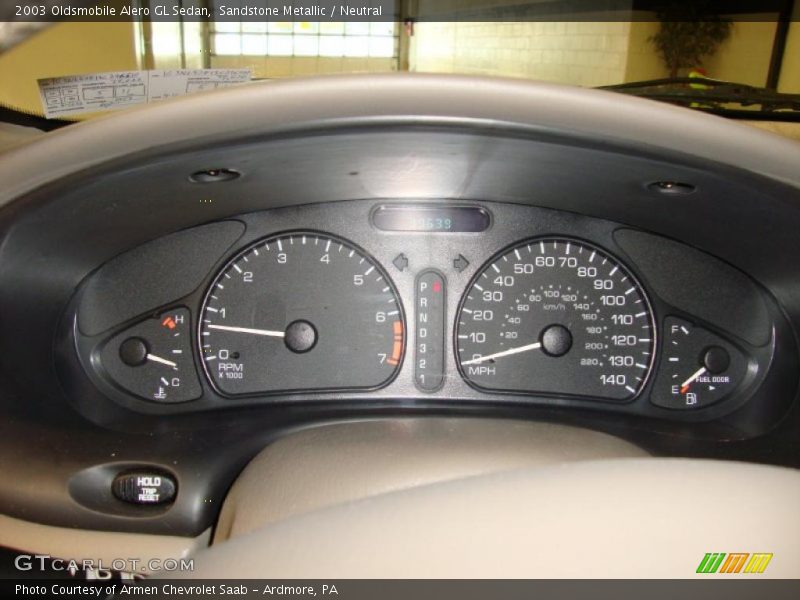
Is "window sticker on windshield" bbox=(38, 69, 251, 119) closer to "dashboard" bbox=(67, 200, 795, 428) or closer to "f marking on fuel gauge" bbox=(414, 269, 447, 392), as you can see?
"dashboard" bbox=(67, 200, 795, 428)

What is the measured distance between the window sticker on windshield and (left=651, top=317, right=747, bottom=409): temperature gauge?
1228mm

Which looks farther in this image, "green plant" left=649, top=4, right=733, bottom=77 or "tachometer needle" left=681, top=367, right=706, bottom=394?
"green plant" left=649, top=4, right=733, bottom=77

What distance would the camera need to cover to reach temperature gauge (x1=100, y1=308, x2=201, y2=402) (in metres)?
1.92

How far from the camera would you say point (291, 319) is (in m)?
1.93

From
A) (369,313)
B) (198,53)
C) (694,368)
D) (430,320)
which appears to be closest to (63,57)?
(198,53)

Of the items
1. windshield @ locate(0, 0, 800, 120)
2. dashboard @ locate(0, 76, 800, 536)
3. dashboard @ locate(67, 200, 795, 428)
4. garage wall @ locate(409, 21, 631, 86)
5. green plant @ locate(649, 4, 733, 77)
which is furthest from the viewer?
garage wall @ locate(409, 21, 631, 86)

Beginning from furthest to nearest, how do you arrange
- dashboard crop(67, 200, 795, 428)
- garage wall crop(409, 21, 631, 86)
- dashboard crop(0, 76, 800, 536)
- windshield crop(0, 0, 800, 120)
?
garage wall crop(409, 21, 631, 86) → dashboard crop(67, 200, 795, 428) → dashboard crop(0, 76, 800, 536) → windshield crop(0, 0, 800, 120)

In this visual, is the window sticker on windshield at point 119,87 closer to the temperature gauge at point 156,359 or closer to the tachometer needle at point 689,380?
the temperature gauge at point 156,359

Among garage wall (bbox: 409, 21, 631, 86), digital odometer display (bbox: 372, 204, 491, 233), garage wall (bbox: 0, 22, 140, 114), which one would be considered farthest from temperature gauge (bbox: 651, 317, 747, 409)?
→ garage wall (bbox: 409, 21, 631, 86)

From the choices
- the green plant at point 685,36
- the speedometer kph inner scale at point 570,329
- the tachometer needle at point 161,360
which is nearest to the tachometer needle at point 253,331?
the tachometer needle at point 161,360

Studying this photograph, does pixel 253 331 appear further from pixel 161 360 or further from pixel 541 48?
pixel 541 48

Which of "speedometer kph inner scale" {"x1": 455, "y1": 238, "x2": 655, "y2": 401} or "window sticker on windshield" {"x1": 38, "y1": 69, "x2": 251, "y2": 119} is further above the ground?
"window sticker on windshield" {"x1": 38, "y1": 69, "x2": 251, "y2": 119}

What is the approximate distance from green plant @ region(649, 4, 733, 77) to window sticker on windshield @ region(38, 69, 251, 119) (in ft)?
18.9

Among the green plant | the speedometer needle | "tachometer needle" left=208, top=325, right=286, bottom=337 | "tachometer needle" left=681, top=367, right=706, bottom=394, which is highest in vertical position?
the green plant
